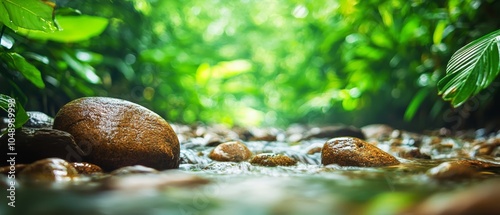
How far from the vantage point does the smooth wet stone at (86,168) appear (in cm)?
155

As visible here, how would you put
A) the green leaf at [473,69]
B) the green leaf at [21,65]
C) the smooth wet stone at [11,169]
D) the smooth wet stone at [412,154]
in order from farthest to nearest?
the smooth wet stone at [412,154]
the green leaf at [21,65]
the green leaf at [473,69]
the smooth wet stone at [11,169]

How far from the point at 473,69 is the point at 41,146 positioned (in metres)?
1.84

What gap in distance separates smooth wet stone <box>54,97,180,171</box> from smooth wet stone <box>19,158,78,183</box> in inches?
11.8

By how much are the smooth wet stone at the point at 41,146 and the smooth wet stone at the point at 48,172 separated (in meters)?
0.25

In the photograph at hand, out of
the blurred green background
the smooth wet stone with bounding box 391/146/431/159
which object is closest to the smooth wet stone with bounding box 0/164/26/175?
the blurred green background

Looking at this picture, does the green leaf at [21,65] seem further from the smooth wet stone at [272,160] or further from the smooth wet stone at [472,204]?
the smooth wet stone at [472,204]

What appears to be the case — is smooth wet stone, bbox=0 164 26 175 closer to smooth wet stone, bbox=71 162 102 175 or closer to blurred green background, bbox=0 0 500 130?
smooth wet stone, bbox=71 162 102 175

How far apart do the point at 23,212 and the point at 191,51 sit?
21.8 ft

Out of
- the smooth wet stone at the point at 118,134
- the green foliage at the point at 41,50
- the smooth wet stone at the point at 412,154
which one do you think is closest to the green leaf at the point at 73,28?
the green foliage at the point at 41,50

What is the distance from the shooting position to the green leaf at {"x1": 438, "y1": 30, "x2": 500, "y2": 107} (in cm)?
166

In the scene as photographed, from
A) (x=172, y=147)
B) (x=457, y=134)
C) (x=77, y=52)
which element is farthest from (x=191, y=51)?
(x=172, y=147)

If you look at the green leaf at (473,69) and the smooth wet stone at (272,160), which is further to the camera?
the smooth wet stone at (272,160)

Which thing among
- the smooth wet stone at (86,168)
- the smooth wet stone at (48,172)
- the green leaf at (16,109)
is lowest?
the smooth wet stone at (48,172)

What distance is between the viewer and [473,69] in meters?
1.69
